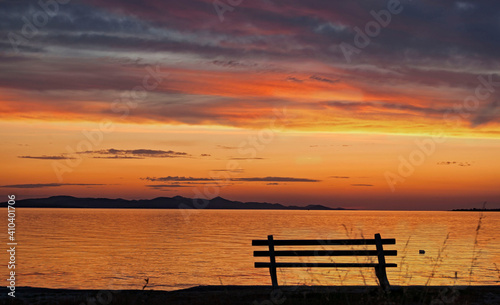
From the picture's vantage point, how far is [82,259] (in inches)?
1549

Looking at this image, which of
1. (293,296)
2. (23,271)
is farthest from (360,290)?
(23,271)

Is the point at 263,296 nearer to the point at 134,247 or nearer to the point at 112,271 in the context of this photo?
the point at 112,271

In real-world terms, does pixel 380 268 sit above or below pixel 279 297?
above

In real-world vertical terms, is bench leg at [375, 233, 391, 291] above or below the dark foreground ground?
above

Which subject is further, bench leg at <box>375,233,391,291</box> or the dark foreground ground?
bench leg at <box>375,233,391,291</box>

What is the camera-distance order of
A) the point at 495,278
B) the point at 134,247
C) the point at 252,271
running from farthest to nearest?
1. the point at 134,247
2. the point at 252,271
3. the point at 495,278

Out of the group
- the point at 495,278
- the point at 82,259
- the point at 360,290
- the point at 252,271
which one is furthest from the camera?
the point at 82,259

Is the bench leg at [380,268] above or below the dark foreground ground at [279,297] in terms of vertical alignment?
above

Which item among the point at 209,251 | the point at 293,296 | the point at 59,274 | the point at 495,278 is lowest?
the point at 293,296

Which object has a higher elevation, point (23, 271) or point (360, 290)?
point (23, 271)

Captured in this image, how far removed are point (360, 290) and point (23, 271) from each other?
84.9ft

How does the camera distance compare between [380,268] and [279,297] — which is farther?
[380,268]

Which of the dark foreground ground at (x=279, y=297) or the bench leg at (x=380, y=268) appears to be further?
the bench leg at (x=380, y=268)

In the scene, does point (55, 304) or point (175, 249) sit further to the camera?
point (175, 249)
